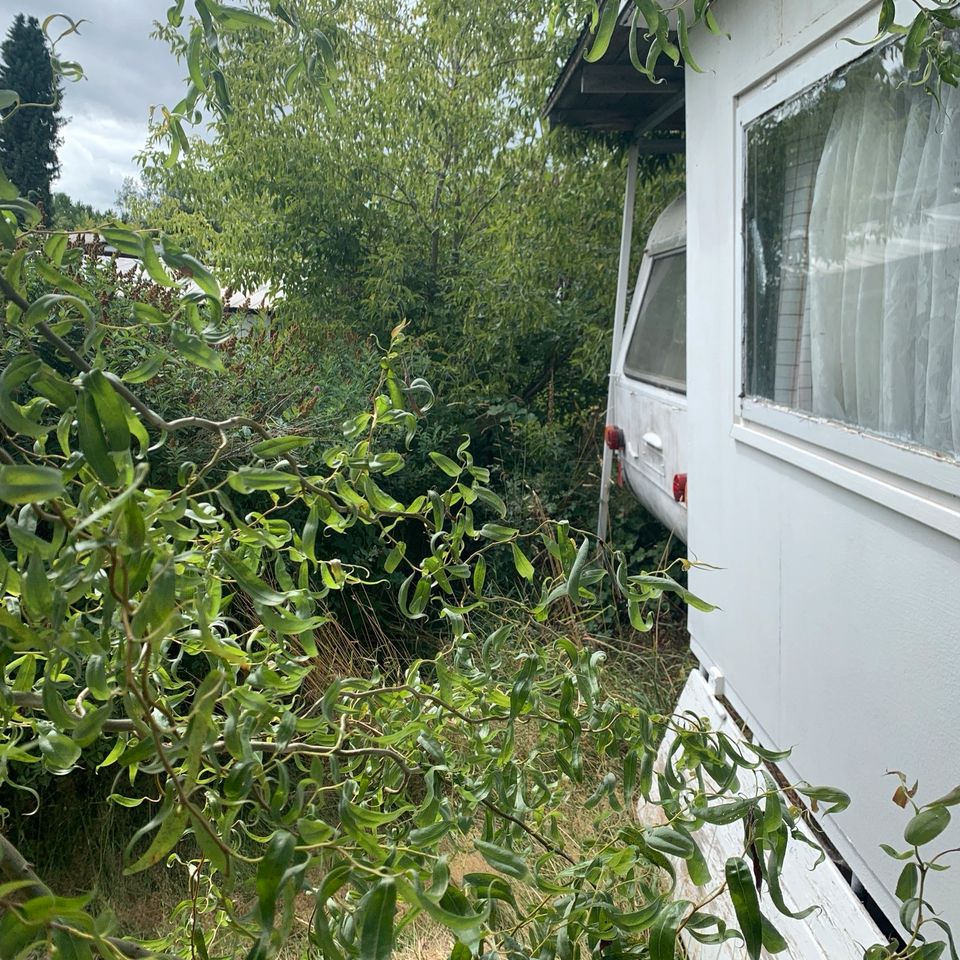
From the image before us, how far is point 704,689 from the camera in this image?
346 centimetres

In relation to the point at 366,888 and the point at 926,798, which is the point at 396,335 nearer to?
the point at 366,888

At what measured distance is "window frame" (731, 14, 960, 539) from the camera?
66.4 inches

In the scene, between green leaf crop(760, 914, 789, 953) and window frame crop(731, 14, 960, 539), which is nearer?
green leaf crop(760, 914, 789, 953)

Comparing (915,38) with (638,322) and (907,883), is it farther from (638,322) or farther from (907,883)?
(638,322)

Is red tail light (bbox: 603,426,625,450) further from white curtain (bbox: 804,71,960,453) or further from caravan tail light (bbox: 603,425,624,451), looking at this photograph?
white curtain (bbox: 804,71,960,453)

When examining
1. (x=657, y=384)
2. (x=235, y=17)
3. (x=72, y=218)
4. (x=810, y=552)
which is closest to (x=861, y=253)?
(x=810, y=552)

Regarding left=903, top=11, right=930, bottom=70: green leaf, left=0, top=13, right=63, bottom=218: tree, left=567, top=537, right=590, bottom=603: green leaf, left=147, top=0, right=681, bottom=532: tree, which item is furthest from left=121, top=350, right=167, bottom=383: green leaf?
left=0, top=13, right=63, bottom=218: tree

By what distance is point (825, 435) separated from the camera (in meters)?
2.19

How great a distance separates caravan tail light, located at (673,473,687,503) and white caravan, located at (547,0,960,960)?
37 cm

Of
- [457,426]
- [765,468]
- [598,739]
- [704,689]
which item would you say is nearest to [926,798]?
[598,739]

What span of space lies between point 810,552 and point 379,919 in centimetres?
179

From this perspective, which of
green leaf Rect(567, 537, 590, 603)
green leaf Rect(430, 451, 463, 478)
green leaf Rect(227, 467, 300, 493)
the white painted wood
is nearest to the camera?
green leaf Rect(227, 467, 300, 493)

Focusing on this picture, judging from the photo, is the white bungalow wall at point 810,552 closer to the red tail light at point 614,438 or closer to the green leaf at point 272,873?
the green leaf at point 272,873

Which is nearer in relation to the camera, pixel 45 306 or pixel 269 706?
pixel 45 306
